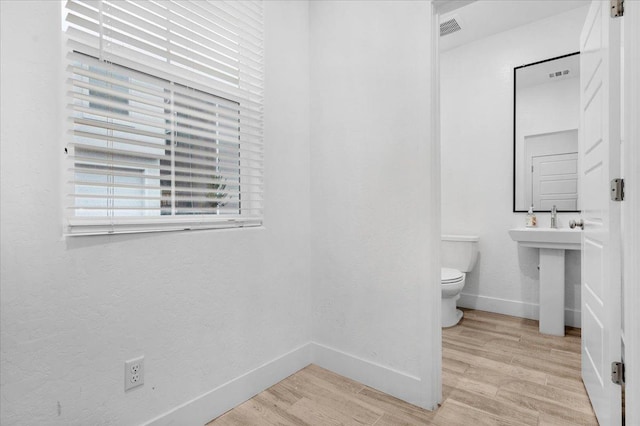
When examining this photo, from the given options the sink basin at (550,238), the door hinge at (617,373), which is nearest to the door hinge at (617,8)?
the door hinge at (617,373)

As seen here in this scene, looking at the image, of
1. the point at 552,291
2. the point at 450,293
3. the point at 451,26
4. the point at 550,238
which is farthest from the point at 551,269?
the point at 451,26

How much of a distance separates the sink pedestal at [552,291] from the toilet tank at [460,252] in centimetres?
57

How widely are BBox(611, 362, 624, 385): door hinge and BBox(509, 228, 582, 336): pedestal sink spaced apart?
1485mm

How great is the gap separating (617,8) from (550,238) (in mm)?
1791

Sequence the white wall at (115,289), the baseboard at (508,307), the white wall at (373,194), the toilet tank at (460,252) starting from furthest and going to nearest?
the toilet tank at (460,252)
the baseboard at (508,307)
the white wall at (373,194)
the white wall at (115,289)

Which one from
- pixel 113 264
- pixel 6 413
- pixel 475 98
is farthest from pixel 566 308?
pixel 6 413

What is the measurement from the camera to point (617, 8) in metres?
1.30

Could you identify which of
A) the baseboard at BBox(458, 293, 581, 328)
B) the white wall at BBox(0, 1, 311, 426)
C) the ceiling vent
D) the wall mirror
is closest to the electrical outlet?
the white wall at BBox(0, 1, 311, 426)

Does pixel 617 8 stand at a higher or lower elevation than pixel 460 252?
higher

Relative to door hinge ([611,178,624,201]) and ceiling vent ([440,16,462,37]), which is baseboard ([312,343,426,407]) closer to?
door hinge ([611,178,624,201])

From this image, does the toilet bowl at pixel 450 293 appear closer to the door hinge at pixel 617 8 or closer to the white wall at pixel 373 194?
the white wall at pixel 373 194

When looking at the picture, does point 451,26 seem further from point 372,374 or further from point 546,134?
point 372,374

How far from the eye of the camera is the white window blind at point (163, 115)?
4.17 feet

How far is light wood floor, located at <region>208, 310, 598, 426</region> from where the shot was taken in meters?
1.61
